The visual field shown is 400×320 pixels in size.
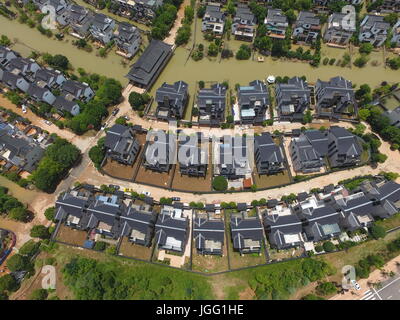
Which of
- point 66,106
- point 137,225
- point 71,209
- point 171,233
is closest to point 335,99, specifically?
point 171,233

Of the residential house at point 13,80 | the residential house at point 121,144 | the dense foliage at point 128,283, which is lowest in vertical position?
the dense foliage at point 128,283

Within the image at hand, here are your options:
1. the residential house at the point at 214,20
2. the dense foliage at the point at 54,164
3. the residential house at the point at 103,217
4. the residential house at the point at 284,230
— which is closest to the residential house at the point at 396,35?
the residential house at the point at 214,20

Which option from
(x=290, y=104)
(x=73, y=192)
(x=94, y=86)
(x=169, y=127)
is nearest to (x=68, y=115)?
(x=94, y=86)

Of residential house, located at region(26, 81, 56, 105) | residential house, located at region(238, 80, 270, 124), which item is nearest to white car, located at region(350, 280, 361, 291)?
residential house, located at region(238, 80, 270, 124)

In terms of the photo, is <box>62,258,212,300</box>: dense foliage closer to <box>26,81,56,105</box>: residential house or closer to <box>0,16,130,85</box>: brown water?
<box>26,81,56,105</box>: residential house

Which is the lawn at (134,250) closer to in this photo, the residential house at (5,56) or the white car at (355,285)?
the white car at (355,285)

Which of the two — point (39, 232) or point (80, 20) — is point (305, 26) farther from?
point (39, 232)

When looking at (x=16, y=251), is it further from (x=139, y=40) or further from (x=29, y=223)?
(x=139, y=40)
